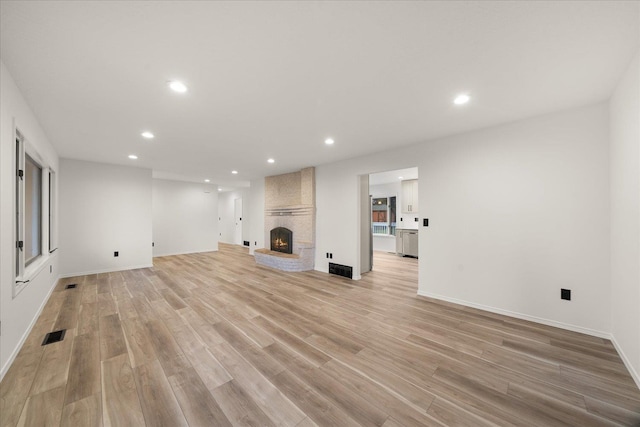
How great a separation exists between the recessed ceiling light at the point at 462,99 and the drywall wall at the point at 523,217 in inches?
41.0

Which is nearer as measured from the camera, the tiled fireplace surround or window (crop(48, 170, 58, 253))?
window (crop(48, 170, 58, 253))

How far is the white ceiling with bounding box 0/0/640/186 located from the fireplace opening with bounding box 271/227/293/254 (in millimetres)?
3490

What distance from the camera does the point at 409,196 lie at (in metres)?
7.47

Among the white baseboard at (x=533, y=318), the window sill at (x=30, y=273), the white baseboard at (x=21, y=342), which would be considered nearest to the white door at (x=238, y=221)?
the window sill at (x=30, y=273)

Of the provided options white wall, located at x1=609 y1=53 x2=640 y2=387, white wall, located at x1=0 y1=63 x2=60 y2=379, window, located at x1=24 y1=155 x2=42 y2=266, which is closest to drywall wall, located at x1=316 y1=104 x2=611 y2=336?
white wall, located at x1=609 y1=53 x2=640 y2=387

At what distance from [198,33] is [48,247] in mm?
4911

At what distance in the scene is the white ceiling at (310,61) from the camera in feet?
4.40

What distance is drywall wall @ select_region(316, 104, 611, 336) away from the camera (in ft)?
8.02

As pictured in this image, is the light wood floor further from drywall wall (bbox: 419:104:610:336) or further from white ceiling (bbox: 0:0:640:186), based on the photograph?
white ceiling (bbox: 0:0:640:186)

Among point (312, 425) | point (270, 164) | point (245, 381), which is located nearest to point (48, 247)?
point (270, 164)

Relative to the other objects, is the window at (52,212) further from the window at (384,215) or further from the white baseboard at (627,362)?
the window at (384,215)

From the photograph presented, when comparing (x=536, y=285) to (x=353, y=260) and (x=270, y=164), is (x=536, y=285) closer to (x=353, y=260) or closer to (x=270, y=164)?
(x=353, y=260)

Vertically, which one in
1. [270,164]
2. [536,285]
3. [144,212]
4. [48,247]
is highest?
[270,164]

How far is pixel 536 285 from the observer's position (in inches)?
107
